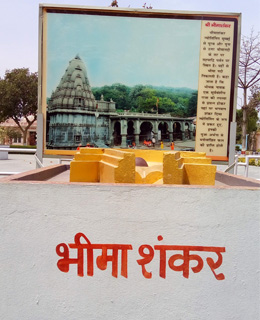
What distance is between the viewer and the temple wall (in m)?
2.10

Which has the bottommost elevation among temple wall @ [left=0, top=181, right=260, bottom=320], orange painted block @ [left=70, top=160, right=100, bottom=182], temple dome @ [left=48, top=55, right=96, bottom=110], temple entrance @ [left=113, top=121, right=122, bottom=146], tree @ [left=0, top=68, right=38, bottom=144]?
temple wall @ [left=0, top=181, right=260, bottom=320]

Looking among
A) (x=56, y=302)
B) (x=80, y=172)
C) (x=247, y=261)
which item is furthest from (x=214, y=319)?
(x=80, y=172)

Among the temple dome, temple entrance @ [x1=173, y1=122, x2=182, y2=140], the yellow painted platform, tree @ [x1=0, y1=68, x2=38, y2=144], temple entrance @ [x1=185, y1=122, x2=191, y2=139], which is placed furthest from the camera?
tree @ [x1=0, y1=68, x2=38, y2=144]

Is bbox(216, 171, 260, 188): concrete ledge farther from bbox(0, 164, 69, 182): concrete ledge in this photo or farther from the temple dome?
the temple dome

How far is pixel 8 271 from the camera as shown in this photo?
2107 millimetres

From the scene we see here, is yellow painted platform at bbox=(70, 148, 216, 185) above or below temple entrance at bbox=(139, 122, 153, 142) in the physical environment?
below

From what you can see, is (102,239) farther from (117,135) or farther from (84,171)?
(117,135)

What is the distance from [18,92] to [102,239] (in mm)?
33932

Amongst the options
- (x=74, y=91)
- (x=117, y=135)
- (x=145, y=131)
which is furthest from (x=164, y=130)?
(x=74, y=91)

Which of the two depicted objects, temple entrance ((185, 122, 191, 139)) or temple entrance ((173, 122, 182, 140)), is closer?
temple entrance ((185, 122, 191, 139))

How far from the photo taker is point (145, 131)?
6758 millimetres

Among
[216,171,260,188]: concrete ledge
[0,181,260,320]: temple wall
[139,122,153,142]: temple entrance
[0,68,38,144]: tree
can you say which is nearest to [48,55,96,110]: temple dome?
[139,122,153,142]: temple entrance

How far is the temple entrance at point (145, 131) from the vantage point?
669 centimetres

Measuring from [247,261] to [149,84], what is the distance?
4.64 metres
